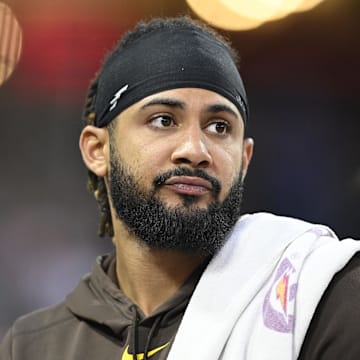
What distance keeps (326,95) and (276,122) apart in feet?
0.69

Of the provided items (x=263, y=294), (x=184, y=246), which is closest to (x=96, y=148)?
(x=184, y=246)

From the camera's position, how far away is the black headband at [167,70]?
143cm

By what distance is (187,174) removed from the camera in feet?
4.38

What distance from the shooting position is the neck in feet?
4.66

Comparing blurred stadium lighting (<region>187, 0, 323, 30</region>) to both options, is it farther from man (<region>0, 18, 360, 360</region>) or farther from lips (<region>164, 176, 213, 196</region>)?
lips (<region>164, 176, 213, 196</region>)

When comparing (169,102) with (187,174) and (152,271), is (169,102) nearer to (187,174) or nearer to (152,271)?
(187,174)

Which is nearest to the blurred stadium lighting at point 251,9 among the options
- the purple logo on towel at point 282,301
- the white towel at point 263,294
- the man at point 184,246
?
the man at point 184,246

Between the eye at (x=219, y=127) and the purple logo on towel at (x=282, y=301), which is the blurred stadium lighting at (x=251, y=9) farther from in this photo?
the purple logo on towel at (x=282, y=301)

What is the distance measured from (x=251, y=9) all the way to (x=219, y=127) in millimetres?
1271

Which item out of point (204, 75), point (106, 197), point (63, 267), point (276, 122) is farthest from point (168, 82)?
point (63, 267)

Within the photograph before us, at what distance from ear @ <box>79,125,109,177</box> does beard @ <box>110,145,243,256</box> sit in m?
0.13

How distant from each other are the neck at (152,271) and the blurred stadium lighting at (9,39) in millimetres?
1421

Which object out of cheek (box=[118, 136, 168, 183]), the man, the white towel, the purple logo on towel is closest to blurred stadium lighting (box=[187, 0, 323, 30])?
the man

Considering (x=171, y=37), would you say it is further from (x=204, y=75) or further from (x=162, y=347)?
(x=162, y=347)
